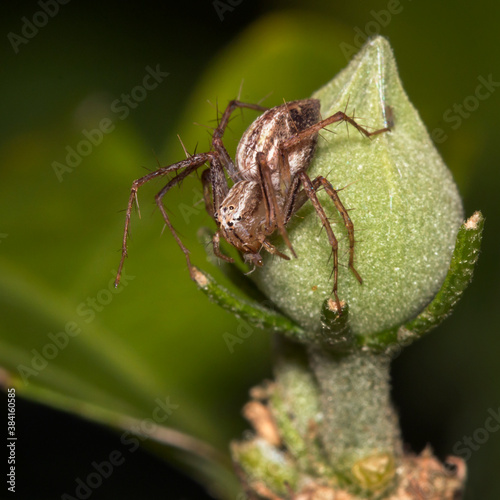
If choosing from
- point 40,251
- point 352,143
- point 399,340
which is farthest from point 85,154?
point 399,340

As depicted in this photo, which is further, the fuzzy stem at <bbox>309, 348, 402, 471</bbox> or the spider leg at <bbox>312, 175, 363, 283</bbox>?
the fuzzy stem at <bbox>309, 348, 402, 471</bbox>

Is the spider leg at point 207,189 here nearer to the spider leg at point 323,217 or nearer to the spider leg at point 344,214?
the spider leg at point 323,217

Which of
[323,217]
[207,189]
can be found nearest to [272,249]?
[323,217]

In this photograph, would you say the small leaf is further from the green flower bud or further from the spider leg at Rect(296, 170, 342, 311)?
the spider leg at Rect(296, 170, 342, 311)

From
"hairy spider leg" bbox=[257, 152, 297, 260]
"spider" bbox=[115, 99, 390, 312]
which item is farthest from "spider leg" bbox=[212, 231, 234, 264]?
"hairy spider leg" bbox=[257, 152, 297, 260]

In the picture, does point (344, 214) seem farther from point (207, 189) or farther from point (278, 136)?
point (207, 189)

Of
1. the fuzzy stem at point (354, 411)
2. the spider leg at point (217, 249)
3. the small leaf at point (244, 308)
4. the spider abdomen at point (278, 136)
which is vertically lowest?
the fuzzy stem at point (354, 411)

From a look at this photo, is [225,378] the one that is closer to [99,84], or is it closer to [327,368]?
[327,368]


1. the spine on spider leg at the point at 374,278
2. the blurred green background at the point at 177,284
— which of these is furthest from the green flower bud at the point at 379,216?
the blurred green background at the point at 177,284
